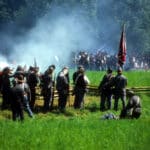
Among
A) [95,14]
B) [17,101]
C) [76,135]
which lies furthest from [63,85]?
[95,14]

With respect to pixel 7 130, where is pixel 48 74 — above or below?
above

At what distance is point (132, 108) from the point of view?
21.2 meters

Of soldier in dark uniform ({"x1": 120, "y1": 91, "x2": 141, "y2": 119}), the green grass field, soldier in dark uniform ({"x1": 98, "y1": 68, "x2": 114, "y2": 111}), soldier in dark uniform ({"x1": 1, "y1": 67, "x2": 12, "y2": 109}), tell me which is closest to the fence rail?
soldier in dark uniform ({"x1": 98, "y1": 68, "x2": 114, "y2": 111})

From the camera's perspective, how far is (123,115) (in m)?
21.3

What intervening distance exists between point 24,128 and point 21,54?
149 feet

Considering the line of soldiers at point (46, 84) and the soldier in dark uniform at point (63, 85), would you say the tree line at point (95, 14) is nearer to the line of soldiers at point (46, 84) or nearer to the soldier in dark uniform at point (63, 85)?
the line of soldiers at point (46, 84)

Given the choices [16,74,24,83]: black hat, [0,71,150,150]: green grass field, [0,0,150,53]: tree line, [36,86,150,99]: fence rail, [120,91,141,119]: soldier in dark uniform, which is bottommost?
[0,71,150,150]: green grass field

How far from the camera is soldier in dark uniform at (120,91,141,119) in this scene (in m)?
20.9

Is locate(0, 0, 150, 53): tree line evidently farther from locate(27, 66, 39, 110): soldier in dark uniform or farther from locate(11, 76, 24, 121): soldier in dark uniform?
locate(11, 76, 24, 121): soldier in dark uniform

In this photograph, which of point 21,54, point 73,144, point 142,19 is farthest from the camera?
point 142,19

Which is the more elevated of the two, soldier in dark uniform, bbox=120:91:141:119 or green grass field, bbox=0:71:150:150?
soldier in dark uniform, bbox=120:91:141:119

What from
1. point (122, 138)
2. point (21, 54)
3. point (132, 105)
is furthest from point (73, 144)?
point (21, 54)

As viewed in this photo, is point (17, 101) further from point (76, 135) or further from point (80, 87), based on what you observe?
point (80, 87)

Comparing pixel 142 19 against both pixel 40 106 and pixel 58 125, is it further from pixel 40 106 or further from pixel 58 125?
pixel 58 125
